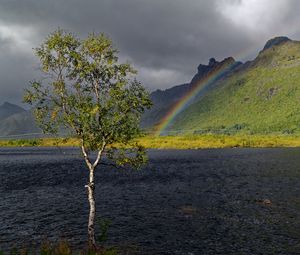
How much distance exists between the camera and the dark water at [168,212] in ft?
129

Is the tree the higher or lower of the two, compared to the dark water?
higher

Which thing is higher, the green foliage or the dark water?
the green foliage

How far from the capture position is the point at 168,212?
2136 inches

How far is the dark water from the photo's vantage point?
39406 mm

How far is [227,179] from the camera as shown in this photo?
92.4m

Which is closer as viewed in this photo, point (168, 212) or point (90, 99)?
point (90, 99)

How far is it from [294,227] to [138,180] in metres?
52.3

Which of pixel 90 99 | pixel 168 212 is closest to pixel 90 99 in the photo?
pixel 90 99

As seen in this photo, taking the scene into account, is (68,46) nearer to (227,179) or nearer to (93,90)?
(93,90)

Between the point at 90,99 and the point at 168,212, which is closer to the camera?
the point at 90,99

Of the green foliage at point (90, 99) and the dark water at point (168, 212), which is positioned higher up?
the green foliage at point (90, 99)

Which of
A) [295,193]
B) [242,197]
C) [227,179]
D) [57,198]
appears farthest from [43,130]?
[227,179]

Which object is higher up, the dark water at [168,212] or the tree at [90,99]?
the tree at [90,99]

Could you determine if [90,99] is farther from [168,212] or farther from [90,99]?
[168,212]
